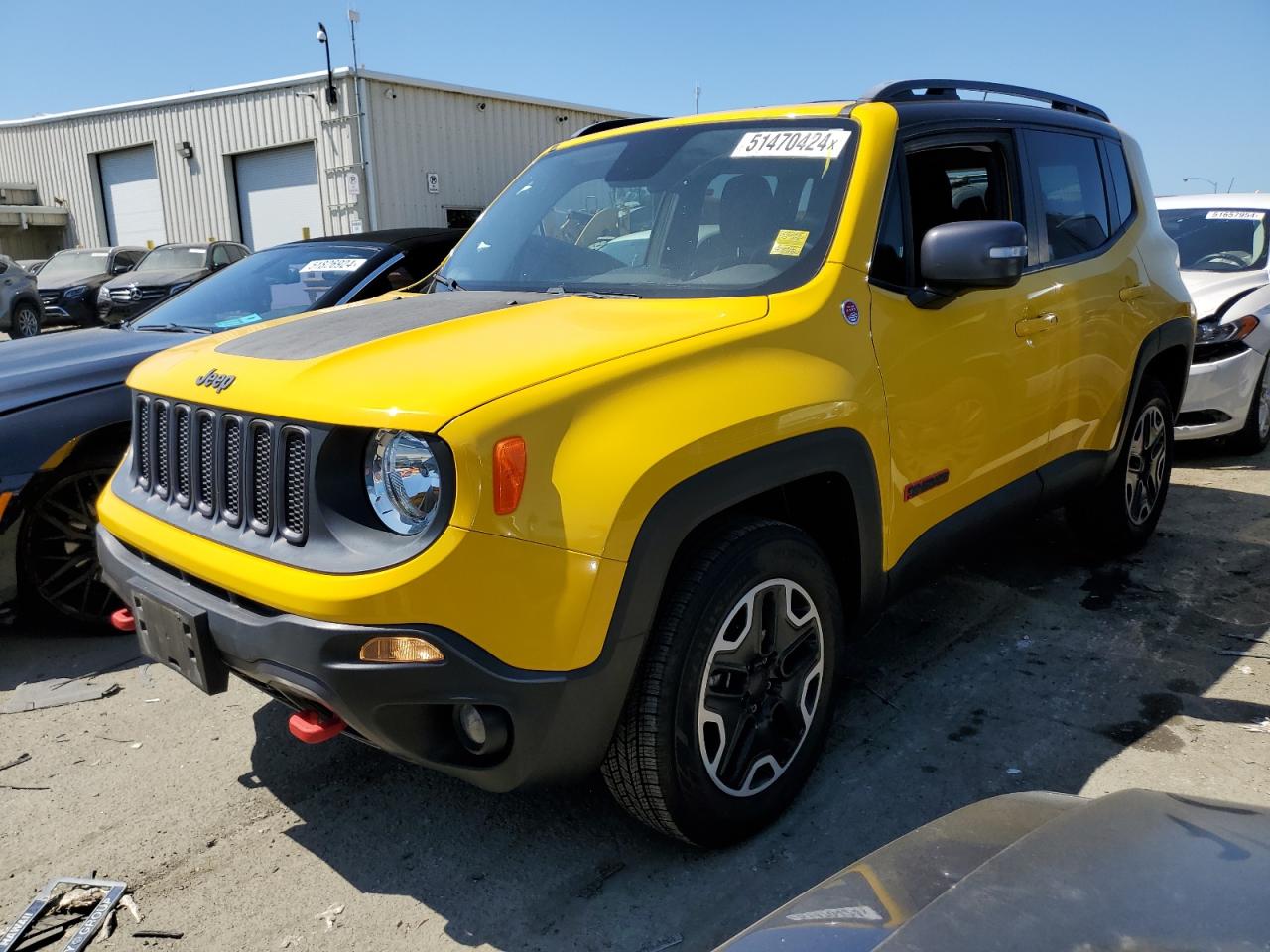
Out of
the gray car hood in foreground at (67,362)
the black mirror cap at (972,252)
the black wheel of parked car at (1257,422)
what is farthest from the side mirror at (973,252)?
the black wheel of parked car at (1257,422)

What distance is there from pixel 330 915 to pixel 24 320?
661 inches

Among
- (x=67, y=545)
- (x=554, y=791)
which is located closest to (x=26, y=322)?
(x=67, y=545)

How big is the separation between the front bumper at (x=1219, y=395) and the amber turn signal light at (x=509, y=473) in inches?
232

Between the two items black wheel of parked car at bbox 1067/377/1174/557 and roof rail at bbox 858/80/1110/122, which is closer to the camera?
roof rail at bbox 858/80/1110/122

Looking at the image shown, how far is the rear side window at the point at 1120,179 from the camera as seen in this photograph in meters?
4.35

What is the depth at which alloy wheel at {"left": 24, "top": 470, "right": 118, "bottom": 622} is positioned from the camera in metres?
3.95

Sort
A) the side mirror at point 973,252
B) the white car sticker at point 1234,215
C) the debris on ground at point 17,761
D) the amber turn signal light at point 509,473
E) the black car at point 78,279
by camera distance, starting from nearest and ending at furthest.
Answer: the amber turn signal light at point 509,473 → the side mirror at point 973,252 → the debris on ground at point 17,761 → the white car sticker at point 1234,215 → the black car at point 78,279

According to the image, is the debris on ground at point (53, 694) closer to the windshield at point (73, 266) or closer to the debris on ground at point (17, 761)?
the debris on ground at point (17, 761)

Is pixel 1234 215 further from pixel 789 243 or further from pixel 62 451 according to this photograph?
pixel 62 451

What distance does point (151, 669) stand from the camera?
390 cm

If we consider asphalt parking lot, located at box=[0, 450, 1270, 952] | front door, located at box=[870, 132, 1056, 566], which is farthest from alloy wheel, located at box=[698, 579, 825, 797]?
front door, located at box=[870, 132, 1056, 566]

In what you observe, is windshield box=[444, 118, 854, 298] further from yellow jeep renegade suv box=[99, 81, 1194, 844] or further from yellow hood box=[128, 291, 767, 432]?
yellow hood box=[128, 291, 767, 432]

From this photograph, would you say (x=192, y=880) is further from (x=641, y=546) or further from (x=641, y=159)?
(x=641, y=159)

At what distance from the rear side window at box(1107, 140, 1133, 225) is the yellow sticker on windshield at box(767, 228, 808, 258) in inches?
84.4
